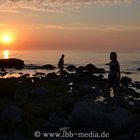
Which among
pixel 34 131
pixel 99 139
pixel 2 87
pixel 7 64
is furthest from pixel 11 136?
pixel 7 64

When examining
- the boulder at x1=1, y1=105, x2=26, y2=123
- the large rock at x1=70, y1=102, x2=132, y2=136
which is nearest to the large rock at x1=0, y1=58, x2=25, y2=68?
the boulder at x1=1, y1=105, x2=26, y2=123

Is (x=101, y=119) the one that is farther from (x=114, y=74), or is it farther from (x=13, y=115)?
(x=13, y=115)

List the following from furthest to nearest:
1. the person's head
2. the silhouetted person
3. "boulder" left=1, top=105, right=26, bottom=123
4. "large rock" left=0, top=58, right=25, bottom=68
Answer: "large rock" left=0, top=58, right=25, bottom=68 → the silhouetted person → the person's head → "boulder" left=1, top=105, right=26, bottom=123

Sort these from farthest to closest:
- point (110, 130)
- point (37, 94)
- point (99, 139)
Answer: point (37, 94), point (110, 130), point (99, 139)

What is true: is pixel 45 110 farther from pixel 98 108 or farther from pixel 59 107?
pixel 98 108

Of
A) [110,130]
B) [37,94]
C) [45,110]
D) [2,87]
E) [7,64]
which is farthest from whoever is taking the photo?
[7,64]

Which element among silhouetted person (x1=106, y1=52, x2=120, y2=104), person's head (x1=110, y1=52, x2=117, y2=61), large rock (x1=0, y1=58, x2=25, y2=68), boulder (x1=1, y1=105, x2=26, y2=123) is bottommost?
large rock (x1=0, y1=58, x2=25, y2=68)

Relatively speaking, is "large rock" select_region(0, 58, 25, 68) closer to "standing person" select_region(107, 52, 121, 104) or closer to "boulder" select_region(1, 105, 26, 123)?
"standing person" select_region(107, 52, 121, 104)

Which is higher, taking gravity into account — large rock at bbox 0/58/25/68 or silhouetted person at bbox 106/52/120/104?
silhouetted person at bbox 106/52/120/104

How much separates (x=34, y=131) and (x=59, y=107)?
4689mm

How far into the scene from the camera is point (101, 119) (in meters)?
12.6

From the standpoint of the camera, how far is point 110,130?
12.5m

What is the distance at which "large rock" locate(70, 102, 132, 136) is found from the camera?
12500 mm

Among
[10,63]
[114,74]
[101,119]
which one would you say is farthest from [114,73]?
[10,63]
